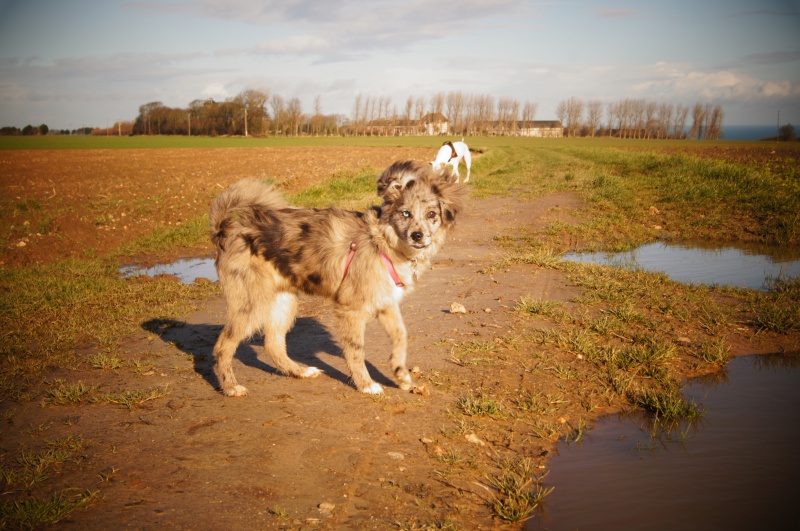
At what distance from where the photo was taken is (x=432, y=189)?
494 centimetres

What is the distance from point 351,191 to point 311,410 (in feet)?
49.5

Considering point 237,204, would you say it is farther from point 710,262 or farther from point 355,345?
point 710,262

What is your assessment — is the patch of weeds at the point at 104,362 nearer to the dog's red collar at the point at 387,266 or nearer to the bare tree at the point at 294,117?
the dog's red collar at the point at 387,266

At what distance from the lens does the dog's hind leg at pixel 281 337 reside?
5.29m

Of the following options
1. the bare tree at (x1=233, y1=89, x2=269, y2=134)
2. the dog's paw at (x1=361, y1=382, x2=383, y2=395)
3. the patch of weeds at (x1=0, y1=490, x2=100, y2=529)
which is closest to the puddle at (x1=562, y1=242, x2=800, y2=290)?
the dog's paw at (x1=361, y1=382, x2=383, y2=395)

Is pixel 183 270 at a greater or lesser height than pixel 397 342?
lesser

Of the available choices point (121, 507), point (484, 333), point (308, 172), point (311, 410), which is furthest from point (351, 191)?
point (121, 507)

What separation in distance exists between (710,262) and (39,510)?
10336mm

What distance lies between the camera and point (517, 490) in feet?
10.7

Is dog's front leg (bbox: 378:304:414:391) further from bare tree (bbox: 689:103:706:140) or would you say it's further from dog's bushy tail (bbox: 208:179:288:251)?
bare tree (bbox: 689:103:706:140)

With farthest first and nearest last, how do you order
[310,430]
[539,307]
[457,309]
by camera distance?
[457,309]
[539,307]
[310,430]

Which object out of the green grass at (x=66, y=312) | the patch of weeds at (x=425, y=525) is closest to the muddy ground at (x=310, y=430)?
the patch of weeds at (x=425, y=525)

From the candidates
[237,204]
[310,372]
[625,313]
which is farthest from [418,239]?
[625,313]

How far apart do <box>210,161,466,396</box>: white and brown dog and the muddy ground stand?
0.48 metres
